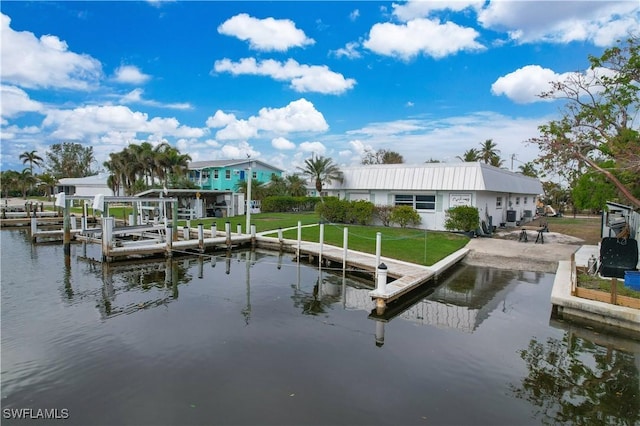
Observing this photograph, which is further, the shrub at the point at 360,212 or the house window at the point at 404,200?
the shrub at the point at 360,212

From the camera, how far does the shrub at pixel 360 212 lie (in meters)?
25.4

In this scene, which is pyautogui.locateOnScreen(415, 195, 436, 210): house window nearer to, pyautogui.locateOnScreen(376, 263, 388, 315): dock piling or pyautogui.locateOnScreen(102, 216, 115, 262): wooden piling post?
pyautogui.locateOnScreen(376, 263, 388, 315): dock piling

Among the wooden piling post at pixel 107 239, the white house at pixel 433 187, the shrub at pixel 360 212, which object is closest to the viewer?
the wooden piling post at pixel 107 239

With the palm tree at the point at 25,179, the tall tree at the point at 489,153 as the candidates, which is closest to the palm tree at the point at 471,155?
the tall tree at the point at 489,153

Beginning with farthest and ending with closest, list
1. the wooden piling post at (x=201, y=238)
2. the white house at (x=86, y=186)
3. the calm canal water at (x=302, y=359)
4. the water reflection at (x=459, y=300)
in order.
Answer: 1. the white house at (x=86, y=186)
2. the wooden piling post at (x=201, y=238)
3. the water reflection at (x=459, y=300)
4. the calm canal water at (x=302, y=359)

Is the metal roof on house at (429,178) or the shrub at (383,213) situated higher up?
the metal roof on house at (429,178)

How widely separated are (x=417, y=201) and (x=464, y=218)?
353 cm

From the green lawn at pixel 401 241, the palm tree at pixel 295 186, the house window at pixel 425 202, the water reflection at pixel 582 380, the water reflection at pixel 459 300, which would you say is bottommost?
the water reflection at pixel 582 380

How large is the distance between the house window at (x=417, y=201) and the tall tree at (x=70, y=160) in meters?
79.6

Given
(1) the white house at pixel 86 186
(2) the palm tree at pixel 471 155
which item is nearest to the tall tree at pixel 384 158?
(2) the palm tree at pixel 471 155

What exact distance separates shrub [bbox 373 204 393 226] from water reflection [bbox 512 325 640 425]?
16596 millimetres

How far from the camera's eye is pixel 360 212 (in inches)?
1012

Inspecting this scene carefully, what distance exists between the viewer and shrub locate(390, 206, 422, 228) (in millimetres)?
23969

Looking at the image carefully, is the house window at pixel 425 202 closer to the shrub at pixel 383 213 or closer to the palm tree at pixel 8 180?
the shrub at pixel 383 213
